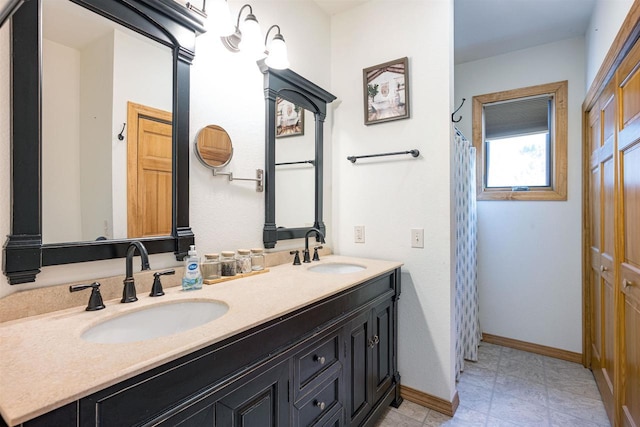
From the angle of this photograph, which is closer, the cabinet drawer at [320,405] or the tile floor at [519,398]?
the cabinet drawer at [320,405]

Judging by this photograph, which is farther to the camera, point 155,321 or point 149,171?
point 149,171

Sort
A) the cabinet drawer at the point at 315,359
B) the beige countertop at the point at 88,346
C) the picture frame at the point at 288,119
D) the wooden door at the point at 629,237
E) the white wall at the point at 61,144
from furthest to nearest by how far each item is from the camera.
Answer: the picture frame at the point at 288,119 → the wooden door at the point at 629,237 → the cabinet drawer at the point at 315,359 → the white wall at the point at 61,144 → the beige countertop at the point at 88,346

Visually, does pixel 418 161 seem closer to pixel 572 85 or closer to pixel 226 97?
pixel 226 97

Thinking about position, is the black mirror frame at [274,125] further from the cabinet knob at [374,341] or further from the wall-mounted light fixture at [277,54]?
the cabinet knob at [374,341]

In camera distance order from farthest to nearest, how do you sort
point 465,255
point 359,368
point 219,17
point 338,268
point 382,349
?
point 465,255 → point 338,268 → point 382,349 → point 359,368 → point 219,17

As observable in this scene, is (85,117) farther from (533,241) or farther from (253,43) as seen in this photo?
(533,241)

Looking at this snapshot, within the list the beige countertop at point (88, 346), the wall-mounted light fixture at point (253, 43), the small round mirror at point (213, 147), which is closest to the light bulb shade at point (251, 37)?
the wall-mounted light fixture at point (253, 43)

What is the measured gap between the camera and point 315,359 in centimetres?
120

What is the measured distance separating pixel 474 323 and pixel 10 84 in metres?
3.00

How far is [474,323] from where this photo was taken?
2.53 meters

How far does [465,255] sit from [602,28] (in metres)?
1.61

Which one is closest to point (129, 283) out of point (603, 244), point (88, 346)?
point (88, 346)

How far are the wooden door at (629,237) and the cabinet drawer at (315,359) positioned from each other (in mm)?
1302

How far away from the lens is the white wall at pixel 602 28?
151 centimetres
